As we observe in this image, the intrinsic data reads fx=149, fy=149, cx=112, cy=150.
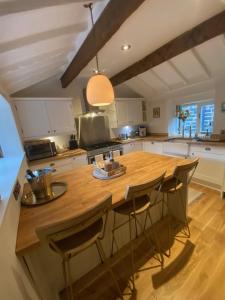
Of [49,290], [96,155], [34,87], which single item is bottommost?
[49,290]

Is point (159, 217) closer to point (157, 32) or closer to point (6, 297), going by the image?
point (6, 297)

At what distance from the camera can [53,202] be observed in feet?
4.12

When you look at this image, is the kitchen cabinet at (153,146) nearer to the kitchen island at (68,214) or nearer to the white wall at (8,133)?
the kitchen island at (68,214)

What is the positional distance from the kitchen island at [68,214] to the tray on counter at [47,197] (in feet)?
0.15

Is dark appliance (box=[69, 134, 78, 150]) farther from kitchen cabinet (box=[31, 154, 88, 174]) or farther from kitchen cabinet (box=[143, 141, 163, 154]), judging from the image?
kitchen cabinet (box=[143, 141, 163, 154])

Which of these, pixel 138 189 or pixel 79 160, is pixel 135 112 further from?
pixel 138 189

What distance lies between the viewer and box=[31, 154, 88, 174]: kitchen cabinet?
290 cm

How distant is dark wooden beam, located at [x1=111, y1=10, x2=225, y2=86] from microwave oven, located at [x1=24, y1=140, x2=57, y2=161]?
2343 mm

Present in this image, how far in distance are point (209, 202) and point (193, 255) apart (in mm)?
1170

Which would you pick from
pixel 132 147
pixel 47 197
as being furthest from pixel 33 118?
pixel 132 147

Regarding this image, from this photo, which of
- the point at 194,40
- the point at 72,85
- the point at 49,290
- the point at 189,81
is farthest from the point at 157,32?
the point at 49,290

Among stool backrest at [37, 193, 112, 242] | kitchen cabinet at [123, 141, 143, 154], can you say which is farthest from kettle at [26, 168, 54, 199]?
kitchen cabinet at [123, 141, 143, 154]

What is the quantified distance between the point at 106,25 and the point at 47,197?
1.72m

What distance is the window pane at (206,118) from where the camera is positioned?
11.0 feet
